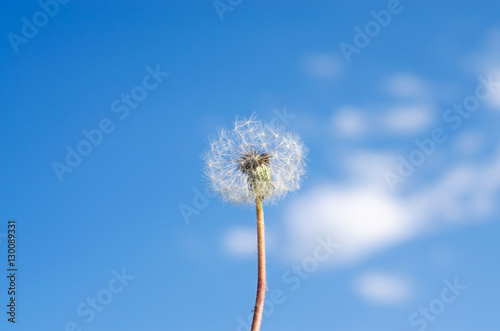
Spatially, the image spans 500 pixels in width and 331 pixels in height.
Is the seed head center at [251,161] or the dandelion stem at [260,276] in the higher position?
the seed head center at [251,161]

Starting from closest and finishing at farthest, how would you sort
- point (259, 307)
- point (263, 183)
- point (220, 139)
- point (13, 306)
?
point (259, 307) < point (263, 183) < point (220, 139) < point (13, 306)

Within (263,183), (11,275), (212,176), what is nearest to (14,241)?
(11,275)

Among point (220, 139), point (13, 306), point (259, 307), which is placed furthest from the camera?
point (13, 306)

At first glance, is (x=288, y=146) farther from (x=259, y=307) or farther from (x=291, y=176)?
(x=259, y=307)

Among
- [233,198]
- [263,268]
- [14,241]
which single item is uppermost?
[14,241]

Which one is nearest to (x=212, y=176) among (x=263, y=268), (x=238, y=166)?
(x=238, y=166)

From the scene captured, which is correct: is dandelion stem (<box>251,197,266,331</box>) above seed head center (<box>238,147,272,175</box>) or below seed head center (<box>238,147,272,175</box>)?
below

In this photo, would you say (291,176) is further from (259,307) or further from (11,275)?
(11,275)

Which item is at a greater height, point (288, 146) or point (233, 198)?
point (288, 146)

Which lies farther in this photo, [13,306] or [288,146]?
[13,306]
